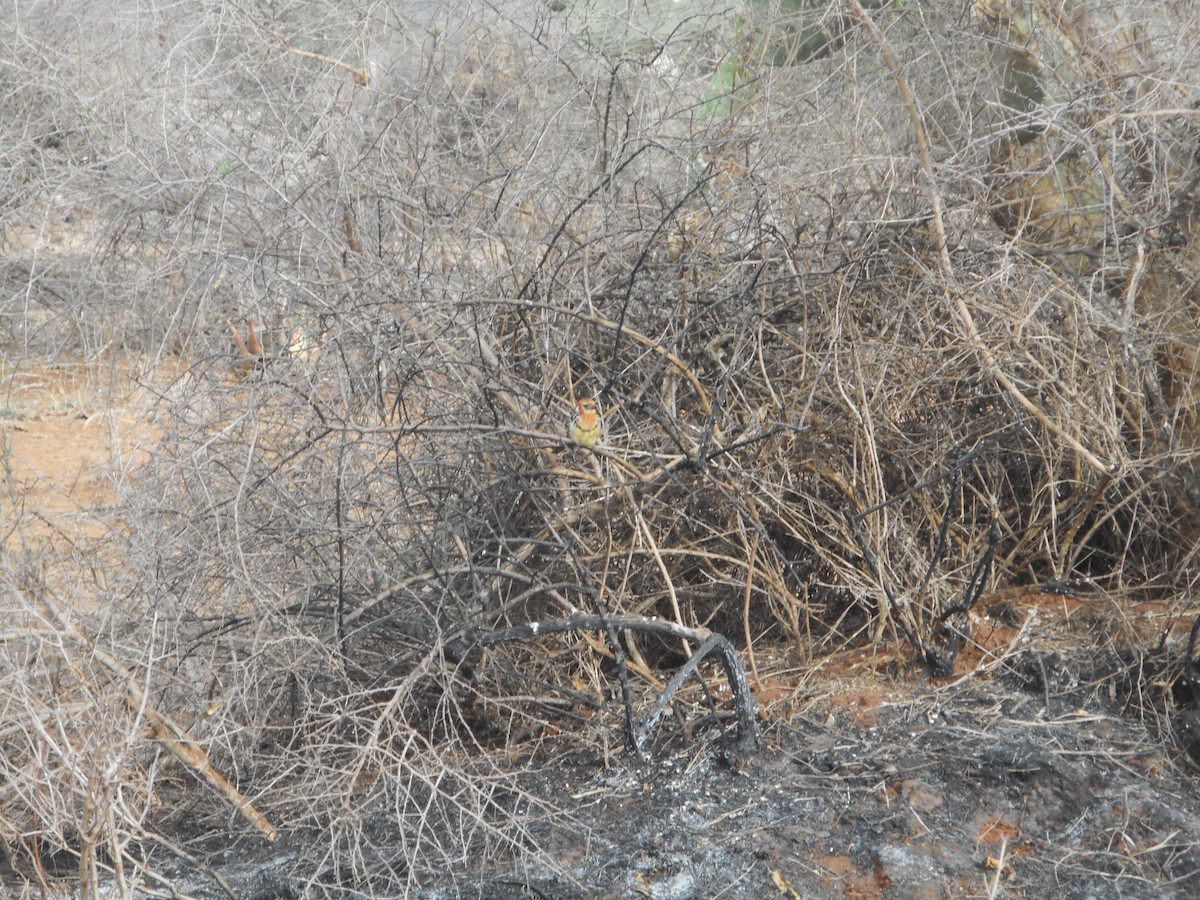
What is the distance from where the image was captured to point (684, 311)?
4.68 m

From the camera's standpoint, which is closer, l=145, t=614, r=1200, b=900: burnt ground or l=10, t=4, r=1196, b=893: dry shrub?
l=145, t=614, r=1200, b=900: burnt ground

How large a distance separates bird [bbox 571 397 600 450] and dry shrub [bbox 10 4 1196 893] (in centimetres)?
10

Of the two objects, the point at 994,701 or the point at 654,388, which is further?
the point at 654,388

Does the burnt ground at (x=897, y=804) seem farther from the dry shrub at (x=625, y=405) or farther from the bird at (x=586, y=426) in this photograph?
the bird at (x=586, y=426)

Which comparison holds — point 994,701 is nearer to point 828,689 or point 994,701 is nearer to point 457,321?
point 828,689

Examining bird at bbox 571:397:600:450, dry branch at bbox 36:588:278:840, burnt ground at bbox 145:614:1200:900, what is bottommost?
burnt ground at bbox 145:614:1200:900

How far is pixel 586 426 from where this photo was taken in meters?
3.96

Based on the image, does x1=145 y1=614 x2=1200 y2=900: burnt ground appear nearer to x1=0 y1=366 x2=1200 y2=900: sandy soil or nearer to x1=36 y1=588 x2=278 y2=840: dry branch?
x1=0 y1=366 x2=1200 y2=900: sandy soil

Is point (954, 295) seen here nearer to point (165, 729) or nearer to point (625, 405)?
point (625, 405)

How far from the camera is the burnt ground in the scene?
11.9 feet

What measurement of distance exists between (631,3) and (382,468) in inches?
88.6

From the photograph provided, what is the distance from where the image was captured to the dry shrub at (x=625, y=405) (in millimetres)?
4242

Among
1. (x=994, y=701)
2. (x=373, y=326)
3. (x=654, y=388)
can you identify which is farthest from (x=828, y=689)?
(x=373, y=326)

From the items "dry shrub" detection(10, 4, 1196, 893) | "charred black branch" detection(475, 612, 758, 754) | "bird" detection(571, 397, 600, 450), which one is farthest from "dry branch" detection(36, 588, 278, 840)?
"bird" detection(571, 397, 600, 450)
